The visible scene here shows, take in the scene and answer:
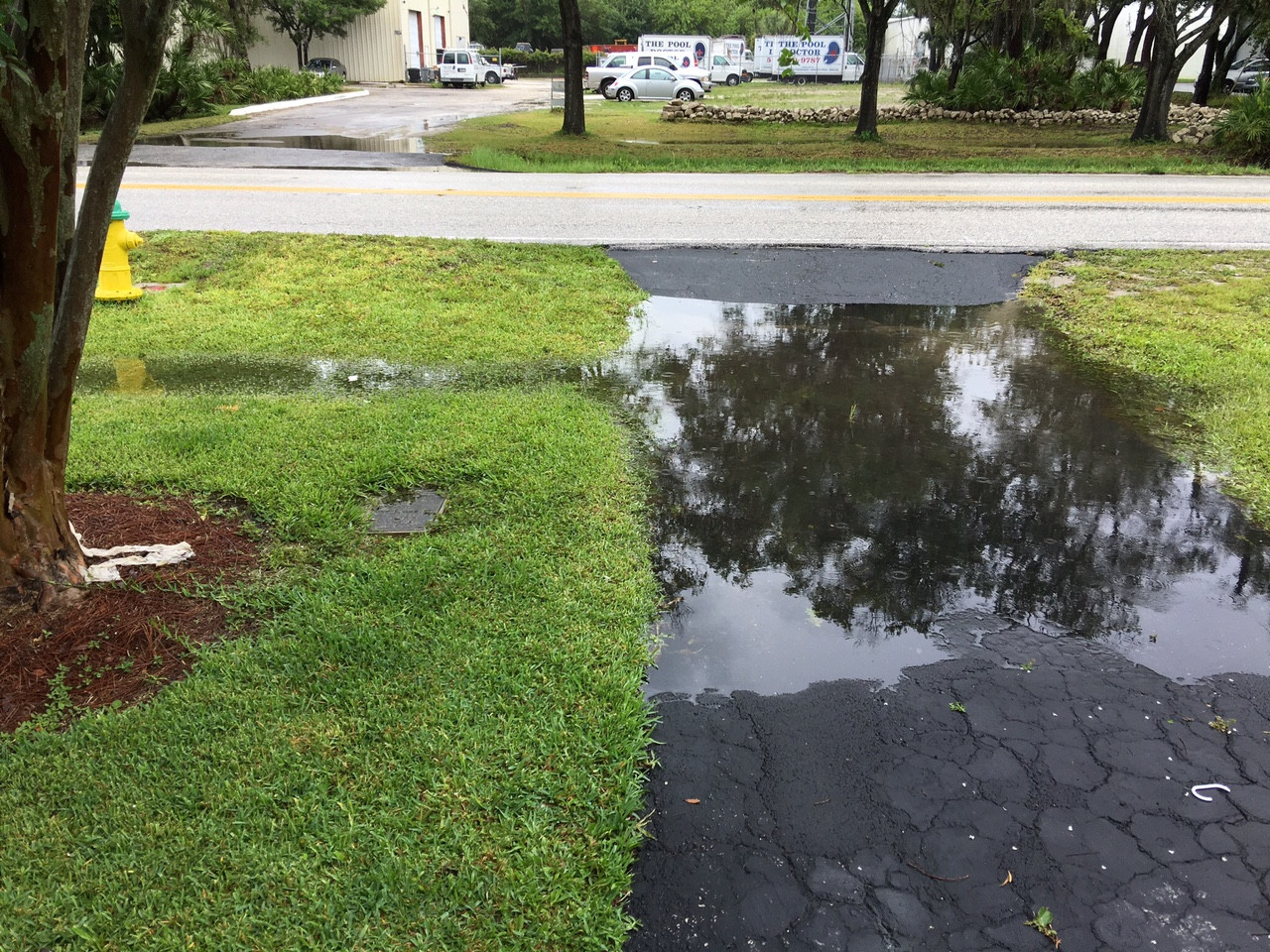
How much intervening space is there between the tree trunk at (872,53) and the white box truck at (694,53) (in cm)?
2466

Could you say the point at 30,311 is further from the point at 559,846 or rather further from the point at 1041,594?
the point at 1041,594

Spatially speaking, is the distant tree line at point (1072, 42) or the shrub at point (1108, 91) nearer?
the distant tree line at point (1072, 42)

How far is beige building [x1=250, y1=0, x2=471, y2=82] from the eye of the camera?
45688mm

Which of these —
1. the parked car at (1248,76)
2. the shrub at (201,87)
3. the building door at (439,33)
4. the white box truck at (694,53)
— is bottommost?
the shrub at (201,87)

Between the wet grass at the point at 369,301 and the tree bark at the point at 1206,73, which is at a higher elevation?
the tree bark at the point at 1206,73

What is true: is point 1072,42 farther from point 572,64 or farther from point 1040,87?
point 572,64

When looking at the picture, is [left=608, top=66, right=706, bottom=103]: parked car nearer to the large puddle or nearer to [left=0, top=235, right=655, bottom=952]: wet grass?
the large puddle

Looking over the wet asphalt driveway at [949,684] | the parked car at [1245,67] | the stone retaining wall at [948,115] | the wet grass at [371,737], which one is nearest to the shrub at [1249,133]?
the stone retaining wall at [948,115]

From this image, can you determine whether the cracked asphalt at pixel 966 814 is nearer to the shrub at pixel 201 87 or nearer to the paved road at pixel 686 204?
the paved road at pixel 686 204

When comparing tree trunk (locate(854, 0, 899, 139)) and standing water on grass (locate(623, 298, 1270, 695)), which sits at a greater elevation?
tree trunk (locate(854, 0, 899, 139))

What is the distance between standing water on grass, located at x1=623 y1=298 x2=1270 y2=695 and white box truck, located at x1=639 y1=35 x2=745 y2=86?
4050 cm

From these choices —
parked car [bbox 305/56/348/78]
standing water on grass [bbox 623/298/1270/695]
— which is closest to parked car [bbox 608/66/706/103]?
parked car [bbox 305/56/348/78]

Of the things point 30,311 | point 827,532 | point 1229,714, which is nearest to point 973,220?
point 827,532

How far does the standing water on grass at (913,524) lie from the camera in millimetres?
3756
